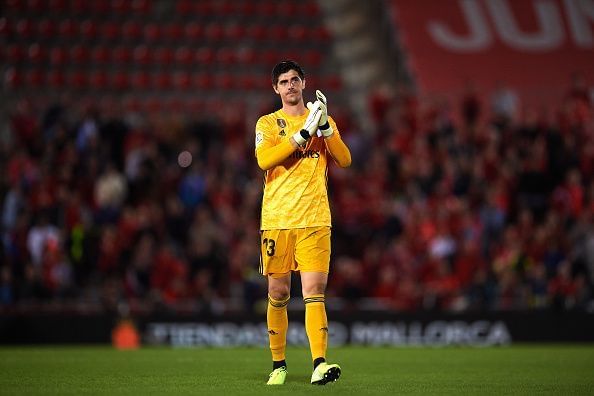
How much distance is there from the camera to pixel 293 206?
Answer: 8445mm

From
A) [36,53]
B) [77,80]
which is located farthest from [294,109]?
[36,53]

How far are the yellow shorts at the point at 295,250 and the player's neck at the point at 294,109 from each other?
94cm

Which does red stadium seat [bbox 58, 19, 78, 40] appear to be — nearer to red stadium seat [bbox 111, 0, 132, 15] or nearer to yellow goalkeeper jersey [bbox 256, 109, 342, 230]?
red stadium seat [bbox 111, 0, 132, 15]

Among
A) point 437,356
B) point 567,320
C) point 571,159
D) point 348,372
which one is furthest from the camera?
point 571,159

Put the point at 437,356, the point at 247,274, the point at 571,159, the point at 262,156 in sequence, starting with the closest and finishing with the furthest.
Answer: the point at 262,156, the point at 437,356, the point at 247,274, the point at 571,159

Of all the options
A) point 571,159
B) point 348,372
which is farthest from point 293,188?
point 571,159

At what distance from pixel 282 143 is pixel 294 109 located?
1.54 feet

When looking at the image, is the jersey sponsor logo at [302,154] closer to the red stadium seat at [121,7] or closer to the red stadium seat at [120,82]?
the red stadium seat at [120,82]

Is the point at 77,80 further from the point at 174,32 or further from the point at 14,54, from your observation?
the point at 174,32

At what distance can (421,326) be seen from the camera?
16.2 m

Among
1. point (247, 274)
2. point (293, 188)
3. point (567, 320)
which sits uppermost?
point (293, 188)

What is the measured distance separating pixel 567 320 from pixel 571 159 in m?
3.70

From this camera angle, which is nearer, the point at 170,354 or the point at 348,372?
the point at 348,372

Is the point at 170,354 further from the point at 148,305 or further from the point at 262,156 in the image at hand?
the point at 262,156
